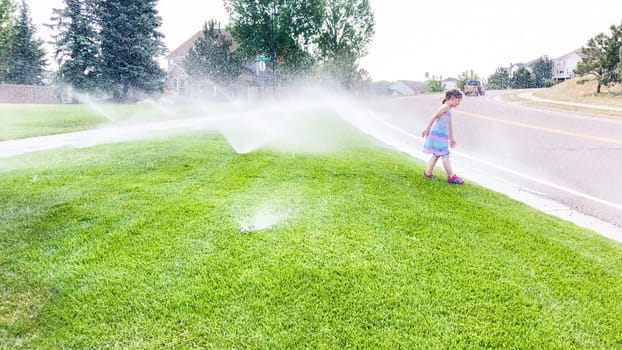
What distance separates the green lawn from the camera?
2193 millimetres

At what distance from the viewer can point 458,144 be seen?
1009cm

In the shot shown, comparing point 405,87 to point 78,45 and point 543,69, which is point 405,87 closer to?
point 543,69

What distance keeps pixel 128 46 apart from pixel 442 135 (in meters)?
29.4

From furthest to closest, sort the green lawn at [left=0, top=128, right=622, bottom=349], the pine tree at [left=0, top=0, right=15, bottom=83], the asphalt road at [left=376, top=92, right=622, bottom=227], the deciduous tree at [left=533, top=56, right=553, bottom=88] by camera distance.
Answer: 1. the deciduous tree at [left=533, top=56, right=553, bottom=88]
2. the pine tree at [left=0, top=0, right=15, bottom=83]
3. the asphalt road at [left=376, top=92, right=622, bottom=227]
4. the green lawn at [left=0, top=128, right=622, bottom=349]

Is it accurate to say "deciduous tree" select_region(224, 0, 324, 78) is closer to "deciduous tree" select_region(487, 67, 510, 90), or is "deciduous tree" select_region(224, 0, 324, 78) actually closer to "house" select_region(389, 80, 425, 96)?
"deciduous tree" select_region(487, 67, 510, 90)

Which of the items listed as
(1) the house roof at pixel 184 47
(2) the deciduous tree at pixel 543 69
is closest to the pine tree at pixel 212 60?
(1) the house roof at pixel 184 47

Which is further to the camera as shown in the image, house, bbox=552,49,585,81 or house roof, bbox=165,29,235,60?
house, bbox=552,49,585,81

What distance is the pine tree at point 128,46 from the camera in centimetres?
2847

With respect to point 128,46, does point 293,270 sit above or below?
below

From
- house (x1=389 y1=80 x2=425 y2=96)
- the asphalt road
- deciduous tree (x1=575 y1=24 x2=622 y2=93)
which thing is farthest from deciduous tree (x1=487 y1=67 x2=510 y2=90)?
the asphalt road

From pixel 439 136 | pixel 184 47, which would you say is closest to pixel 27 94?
pixel 184 47

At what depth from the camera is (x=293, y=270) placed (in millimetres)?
2762

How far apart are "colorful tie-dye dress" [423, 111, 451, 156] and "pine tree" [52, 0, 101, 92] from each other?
2964 cm

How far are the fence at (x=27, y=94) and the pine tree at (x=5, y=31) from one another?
8.69 metres
